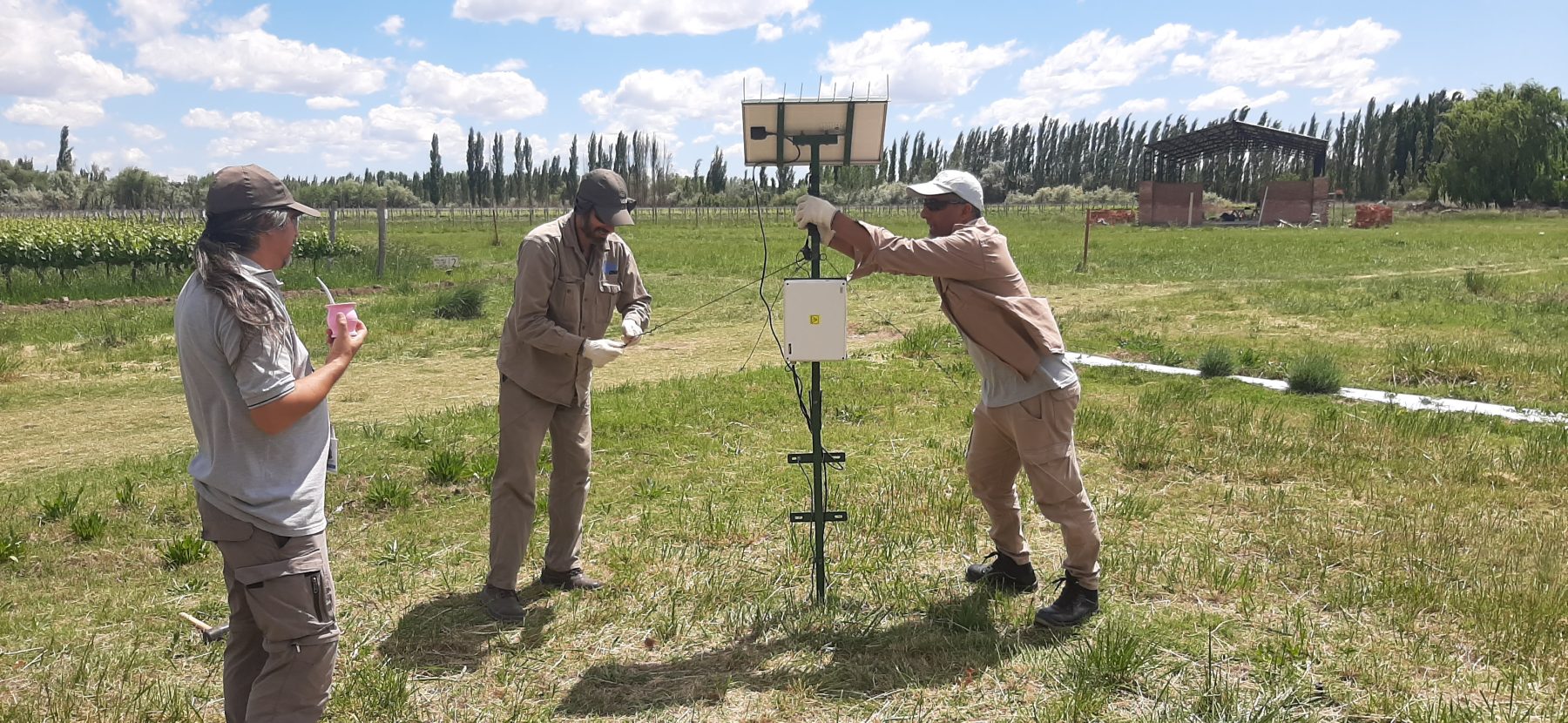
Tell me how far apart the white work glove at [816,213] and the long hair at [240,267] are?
6.92 feet

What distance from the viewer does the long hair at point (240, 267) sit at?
2.83 meters

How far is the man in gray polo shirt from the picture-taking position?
2.85 metres

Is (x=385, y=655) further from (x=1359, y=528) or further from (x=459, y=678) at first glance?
(x=1359, y=528)

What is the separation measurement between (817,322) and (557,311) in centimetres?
125

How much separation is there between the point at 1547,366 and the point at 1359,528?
669 centimetres

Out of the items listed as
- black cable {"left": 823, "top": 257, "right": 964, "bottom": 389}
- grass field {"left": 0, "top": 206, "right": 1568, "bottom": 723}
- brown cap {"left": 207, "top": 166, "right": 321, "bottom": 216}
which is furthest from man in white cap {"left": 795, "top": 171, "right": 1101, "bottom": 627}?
black cable {"left": 823, "top": 257, "right": 964, "bottom": 389}

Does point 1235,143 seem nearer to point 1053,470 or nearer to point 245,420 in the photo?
point 1053,470

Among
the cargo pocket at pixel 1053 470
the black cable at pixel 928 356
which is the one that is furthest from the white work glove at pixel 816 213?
the black cable at pixel 928 356

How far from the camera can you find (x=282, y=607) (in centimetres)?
302

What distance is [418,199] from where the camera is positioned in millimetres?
111250

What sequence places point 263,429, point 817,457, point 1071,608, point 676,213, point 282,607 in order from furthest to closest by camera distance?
point 676,213 < point 817,457 < point 1071,608 < point 282,607 < point 263,429

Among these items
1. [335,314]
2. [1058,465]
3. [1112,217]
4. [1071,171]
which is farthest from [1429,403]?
[1071,171]

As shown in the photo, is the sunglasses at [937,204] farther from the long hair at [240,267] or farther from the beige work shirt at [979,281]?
the long hair at [240,267]

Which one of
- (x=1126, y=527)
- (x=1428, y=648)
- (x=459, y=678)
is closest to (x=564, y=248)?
(x=459, y=678)
